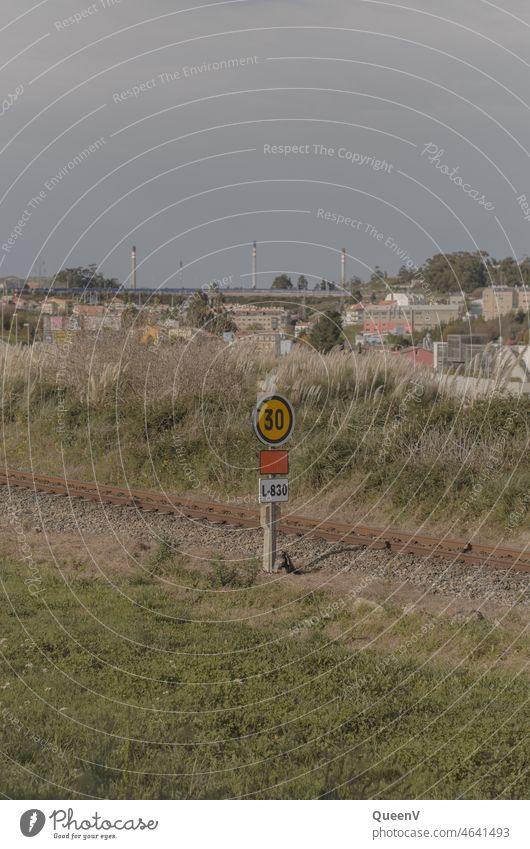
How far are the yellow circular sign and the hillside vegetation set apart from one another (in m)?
2.73

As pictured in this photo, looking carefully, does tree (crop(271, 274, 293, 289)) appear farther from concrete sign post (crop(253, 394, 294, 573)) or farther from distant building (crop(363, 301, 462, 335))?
concrete sign post (crop(253, 394, 294, 573))

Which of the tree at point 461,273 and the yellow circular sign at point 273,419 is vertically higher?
the tree at point 461,273

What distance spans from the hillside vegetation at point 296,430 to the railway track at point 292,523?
586 millimetres

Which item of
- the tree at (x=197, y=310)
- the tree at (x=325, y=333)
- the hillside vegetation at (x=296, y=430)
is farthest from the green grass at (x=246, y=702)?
the tree at (x=325, y=333)

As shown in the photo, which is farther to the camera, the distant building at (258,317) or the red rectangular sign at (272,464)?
the distant building at (258,317)

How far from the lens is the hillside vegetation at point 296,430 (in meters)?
13.6

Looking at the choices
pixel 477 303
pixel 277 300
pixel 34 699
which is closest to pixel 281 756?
pixel 34 699

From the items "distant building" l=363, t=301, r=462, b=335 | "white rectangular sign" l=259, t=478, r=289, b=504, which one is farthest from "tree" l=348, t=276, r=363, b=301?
"white rectangular sign" l=259, t=478, r=289, b=504

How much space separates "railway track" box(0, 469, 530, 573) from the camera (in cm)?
1135

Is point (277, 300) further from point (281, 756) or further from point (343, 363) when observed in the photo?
point (281, 756)

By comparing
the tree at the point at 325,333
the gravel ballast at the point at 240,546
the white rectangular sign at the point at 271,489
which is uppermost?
the tree at the point at 325,333

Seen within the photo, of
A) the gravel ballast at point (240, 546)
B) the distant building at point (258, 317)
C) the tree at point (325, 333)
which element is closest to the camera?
the gravel ballast at point (240, 546)

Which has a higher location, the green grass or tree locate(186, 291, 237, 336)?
tree locate(186, 291, 237, 336)

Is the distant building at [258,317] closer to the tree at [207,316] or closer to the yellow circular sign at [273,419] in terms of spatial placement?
the tree at [207,316]
